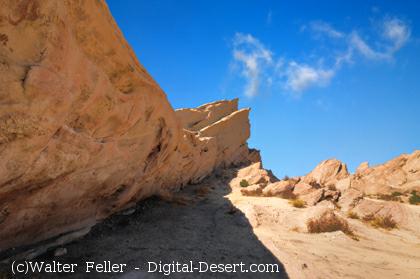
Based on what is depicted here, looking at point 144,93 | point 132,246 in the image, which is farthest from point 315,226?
point 144,93

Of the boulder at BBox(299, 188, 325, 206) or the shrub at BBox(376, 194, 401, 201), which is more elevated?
the shrub at BBox(376, 194, 401, 201)

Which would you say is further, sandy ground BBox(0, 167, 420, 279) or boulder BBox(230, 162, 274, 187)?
boulder BBox(230, 162, 274, 187)

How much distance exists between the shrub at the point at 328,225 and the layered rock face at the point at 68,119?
30.0ft

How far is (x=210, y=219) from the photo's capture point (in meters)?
16.3

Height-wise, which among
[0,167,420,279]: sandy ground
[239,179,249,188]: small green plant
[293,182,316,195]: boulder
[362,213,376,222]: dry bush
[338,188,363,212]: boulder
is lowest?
[0,167,420,279]: sandy ground

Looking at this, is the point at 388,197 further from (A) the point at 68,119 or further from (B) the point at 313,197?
(A) the point at 68,119

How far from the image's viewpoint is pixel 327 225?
53.2ft

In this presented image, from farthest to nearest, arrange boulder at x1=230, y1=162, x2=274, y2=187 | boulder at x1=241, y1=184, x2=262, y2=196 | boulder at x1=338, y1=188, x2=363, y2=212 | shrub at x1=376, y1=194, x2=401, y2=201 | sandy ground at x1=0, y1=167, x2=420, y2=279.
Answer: shrub at x1=376, y1=194, x2=401, y2=201, boulder at x1=230, y1=162, x2=274, y2=187, boulder at x1=241, y1=184, x2=262, y2=196, boulder at x1=338, y1=188, x2=363, y2=212, sandy ground at x1=0, y1=167, x2=420, y2=279

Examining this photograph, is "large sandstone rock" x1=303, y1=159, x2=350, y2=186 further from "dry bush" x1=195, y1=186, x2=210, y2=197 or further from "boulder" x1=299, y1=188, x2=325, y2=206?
"dry bush" x1=195, y1=186, x2=210, y2=197

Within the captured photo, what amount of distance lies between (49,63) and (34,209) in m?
4.72

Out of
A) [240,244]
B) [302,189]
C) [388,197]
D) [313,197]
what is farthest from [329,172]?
[240,244]

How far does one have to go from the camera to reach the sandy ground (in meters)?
10.4

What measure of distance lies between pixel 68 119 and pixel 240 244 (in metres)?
8.32

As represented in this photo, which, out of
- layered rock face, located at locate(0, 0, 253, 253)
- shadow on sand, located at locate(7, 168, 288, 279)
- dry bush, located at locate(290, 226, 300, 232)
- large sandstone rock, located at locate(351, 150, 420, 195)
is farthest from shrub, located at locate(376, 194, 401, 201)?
layered rock face, located at locate(0, 0, 253, 253)
